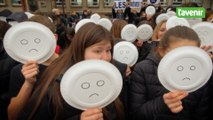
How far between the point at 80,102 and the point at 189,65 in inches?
25.2

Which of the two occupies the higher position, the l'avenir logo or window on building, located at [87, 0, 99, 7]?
the l'avenir logo

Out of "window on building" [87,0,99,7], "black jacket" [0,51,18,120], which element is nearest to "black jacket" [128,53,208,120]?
"black jacket" [0,51,18,120]

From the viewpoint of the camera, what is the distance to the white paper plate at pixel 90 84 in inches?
45.3

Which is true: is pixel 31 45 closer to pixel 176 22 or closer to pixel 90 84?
pixel 90 84

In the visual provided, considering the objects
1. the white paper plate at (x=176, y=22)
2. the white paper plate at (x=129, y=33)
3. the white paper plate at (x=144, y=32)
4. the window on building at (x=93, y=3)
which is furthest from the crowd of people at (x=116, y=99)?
the window on building at (x=93, y=3)

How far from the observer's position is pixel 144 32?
3.91 meters

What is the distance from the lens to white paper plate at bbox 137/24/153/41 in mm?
3891

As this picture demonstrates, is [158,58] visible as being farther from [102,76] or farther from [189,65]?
[102,76]

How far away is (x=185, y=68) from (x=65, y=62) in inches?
32.0

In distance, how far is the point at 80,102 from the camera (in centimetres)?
122

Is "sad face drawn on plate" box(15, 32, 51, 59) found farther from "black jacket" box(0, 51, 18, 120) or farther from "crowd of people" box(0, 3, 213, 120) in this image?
"black jacket" box(0, 51, 18, 120)

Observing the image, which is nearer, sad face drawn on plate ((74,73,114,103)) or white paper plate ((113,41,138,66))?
sad face drawn on plate ((74,73,114,103))

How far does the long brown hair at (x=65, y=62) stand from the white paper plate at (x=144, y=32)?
2306mm

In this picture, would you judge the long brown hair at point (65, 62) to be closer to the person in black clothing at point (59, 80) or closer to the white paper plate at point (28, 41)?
the person in black clothing at point (59, 80)
